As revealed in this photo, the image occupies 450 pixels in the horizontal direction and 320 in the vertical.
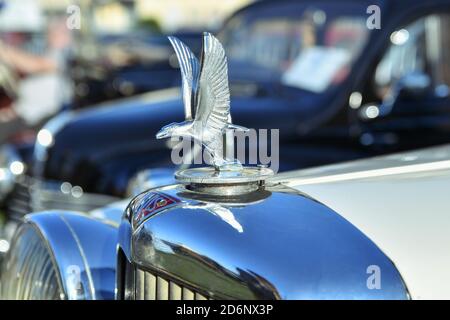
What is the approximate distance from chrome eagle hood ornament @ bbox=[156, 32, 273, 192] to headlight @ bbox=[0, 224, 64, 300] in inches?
23.9

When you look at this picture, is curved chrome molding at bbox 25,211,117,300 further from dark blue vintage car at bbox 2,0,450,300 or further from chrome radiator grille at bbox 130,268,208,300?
chrome radiator grille at bbox 130,268,208,300

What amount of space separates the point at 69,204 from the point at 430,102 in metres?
1.75

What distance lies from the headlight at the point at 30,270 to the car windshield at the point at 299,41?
70.5 inches

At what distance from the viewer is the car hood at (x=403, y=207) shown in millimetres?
1271

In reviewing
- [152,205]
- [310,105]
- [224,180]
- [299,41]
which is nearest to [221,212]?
[224,180]

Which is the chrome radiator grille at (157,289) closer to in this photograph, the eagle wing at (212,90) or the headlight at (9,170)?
the eagle wing at (212,90)

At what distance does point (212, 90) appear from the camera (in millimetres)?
1438

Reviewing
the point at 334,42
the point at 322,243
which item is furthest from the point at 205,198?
the point at 334,42

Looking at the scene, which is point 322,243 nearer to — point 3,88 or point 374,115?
point 374,115

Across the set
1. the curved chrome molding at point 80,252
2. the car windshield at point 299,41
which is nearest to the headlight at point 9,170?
the car windshield at point 299,41

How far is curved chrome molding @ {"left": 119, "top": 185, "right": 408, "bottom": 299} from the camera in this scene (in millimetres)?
1284
